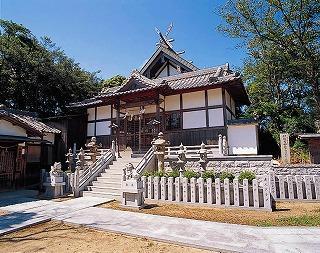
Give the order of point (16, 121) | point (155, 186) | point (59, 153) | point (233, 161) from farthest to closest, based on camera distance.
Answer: point (59, 153) < point (16, 121) < point (233, 161) < point (155, 186)

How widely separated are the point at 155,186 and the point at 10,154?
9.60 meters

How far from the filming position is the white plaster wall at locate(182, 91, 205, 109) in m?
16.7

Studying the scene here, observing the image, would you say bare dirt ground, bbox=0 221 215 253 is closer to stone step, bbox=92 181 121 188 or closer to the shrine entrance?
stone step, bbox=92 181 121 188

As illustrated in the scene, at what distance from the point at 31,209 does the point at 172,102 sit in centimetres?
1163

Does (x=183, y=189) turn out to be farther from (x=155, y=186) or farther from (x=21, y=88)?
(x=21, y=88)

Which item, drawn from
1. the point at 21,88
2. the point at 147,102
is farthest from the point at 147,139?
the point at 21,88

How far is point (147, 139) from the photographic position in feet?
59.6

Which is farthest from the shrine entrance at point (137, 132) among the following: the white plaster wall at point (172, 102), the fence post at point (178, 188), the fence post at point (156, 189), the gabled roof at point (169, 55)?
the fence post at point (178, 188)

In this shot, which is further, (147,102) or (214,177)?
(147,102)

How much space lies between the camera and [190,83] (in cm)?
1767

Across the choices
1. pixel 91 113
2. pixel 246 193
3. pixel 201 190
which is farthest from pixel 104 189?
pixel 91 113

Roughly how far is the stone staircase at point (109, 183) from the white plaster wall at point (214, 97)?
6.27 meters

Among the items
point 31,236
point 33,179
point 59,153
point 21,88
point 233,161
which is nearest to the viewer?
point 31,236

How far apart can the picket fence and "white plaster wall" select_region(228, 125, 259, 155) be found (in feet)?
22.5
